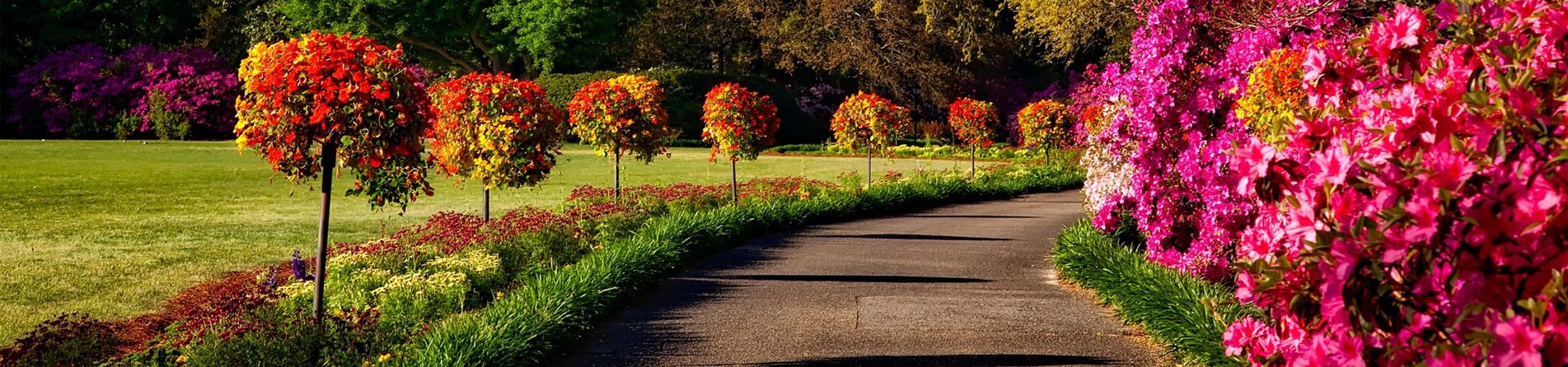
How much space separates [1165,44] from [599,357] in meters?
4.98

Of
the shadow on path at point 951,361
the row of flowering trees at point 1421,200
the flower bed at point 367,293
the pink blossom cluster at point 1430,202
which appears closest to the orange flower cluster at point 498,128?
the flower bed at point 367,293

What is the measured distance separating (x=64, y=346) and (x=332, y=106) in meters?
1.97

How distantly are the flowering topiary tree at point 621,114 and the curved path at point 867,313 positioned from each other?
411 centimetres

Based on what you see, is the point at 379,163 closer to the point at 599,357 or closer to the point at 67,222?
the point at 599,357

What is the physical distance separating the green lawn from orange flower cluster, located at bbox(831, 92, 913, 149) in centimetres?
295

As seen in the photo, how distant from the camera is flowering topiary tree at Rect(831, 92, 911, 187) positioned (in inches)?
854

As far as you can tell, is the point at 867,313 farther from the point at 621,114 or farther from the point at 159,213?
the point at 159,213

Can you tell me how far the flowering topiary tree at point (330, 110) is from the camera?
7656mm

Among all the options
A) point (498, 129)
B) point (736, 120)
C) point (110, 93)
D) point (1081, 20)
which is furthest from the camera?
point (110, 93)

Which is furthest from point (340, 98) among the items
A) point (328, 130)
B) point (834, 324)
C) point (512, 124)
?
point (512, 124)

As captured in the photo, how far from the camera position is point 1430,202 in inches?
98.8

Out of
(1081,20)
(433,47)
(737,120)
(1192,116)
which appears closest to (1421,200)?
(1192,116)

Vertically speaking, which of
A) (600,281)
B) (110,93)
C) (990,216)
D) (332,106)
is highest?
(110,93)

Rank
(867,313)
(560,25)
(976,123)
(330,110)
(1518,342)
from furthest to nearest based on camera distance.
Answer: (560,25)
(976,123)
(867,313)
(330,110)
(1518,342)
